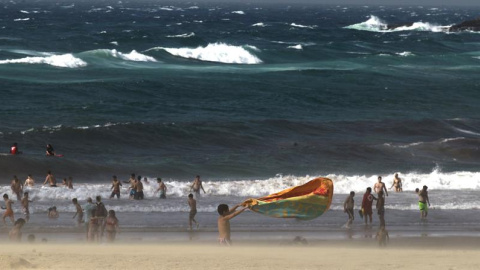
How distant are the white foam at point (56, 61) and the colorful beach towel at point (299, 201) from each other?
35.7 m

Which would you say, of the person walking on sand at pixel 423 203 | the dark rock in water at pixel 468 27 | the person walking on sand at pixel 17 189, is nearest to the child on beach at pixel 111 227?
the person walking on sand at pixel 17 189

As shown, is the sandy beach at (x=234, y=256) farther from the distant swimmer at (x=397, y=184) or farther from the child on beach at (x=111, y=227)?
the distant swimmer at (x=397, y=184)

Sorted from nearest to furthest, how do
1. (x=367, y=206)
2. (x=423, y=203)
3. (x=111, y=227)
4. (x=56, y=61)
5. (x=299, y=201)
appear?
1. (x=299, y=201)
2. (x=111, y=227)
3. (x=367, y=206)
4. (x=423, y=203)
5. (x=56, y=61)

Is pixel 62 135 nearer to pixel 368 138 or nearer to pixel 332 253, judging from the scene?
pixel 368 138

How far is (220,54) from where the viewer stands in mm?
65250

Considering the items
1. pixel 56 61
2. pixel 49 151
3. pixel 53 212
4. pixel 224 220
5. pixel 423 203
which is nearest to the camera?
pixel 224 220

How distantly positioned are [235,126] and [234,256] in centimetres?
2032

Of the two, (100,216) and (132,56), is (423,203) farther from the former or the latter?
(132,56)

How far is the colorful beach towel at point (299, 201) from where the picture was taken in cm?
1686

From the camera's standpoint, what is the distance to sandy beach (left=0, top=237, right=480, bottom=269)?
1489cm

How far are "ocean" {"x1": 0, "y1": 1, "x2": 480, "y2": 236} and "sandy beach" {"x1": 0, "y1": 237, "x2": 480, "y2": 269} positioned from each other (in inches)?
123

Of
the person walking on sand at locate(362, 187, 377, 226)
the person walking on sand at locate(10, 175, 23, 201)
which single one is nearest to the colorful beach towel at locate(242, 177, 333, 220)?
the person walking on sand at locate(362, 187, 377, 226)

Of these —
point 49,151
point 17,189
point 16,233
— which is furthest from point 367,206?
point 49,151

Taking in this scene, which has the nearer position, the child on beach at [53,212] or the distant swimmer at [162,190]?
the child on beach at [53,212]
